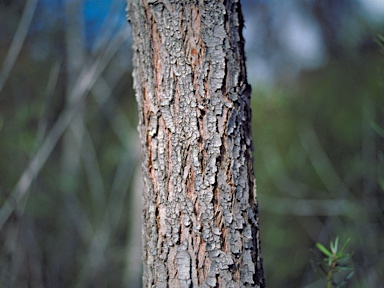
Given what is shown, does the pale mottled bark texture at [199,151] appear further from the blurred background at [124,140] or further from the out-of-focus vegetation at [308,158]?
the out-of-focus vegetation at [308,158]

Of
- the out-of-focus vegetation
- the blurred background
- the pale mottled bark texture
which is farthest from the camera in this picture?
the out-of-focus vegetation

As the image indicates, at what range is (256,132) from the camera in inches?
216

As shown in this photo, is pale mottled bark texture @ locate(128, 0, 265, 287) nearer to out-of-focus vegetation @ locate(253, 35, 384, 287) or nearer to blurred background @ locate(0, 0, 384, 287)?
blurred background @ locate(0, 0, 384, 287)

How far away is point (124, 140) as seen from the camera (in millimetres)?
4023

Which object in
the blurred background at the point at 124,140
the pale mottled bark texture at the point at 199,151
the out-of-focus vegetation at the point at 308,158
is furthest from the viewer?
the out-of-focus vegetation at the point at 308,158

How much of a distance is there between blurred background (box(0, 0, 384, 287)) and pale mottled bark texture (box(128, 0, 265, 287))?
36.1 inches

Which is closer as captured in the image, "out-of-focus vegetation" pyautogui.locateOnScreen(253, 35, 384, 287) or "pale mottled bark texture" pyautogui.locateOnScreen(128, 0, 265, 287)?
"pale mottled bark texture" pyautogui.locateOnScreen(128, 0, 265, 287)

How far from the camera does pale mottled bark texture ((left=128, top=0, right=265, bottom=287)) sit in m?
0.96

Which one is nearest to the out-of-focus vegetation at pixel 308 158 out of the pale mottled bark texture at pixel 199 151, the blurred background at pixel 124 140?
the blurred background at pixel 124 140

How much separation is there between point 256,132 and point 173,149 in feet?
15.1

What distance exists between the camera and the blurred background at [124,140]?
2.81m

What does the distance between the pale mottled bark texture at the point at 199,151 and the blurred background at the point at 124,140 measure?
3.01ft

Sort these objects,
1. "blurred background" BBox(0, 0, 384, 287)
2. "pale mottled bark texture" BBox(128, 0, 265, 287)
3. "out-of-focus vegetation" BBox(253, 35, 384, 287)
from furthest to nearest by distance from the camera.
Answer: "out-of-focus vegetation" BBox(253, 35, 384, 287), "blurred background" BBox(0, 0, 384, 287), "pale mottled bark texture" BBox(128, 0, 265, 287)

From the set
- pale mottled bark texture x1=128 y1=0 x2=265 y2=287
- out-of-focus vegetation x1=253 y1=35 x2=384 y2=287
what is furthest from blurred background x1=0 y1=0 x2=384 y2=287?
pale mottled bark texture x1=128 y1=0 x2=265 y2=287
